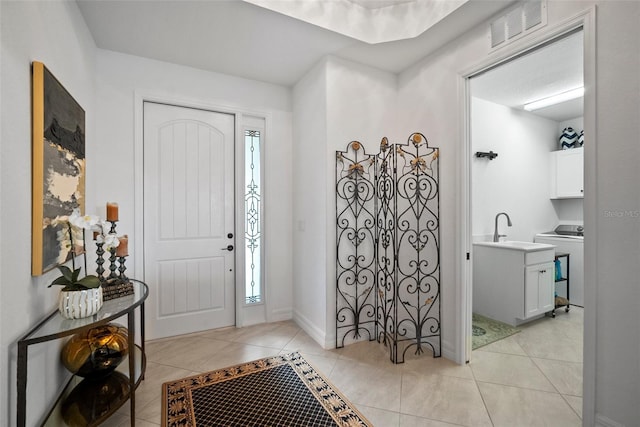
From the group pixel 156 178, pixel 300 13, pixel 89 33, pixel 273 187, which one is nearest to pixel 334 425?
pixel 273 187

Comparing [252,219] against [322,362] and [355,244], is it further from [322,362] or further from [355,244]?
[322,362]

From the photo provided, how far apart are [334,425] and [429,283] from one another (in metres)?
1.48

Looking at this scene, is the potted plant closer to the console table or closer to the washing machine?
the console table

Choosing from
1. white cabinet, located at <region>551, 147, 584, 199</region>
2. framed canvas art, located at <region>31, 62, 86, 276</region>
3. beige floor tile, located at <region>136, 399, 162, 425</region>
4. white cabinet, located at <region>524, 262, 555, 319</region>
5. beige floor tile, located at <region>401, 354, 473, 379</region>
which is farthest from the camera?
white cabinet, located at <region>551, 147, 584, 199</region>

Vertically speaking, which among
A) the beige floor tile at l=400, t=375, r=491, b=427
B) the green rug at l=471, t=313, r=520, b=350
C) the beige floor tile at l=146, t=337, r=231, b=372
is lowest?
the beige floor tile at l=146, t=337, r=231, b=372

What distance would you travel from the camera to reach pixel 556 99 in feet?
12.1

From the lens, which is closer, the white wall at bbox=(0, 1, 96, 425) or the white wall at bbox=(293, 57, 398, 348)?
the white wall at bbox=(0, 1, 96, 425)

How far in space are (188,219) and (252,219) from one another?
64cm

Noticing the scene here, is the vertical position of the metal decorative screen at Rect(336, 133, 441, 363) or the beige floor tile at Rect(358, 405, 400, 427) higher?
the metal decorative screen at Rect(336, 133, 441, 363)

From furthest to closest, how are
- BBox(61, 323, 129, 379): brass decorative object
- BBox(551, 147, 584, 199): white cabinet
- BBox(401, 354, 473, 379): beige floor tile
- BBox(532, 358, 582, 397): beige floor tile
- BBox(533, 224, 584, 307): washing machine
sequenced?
BBox(551, 147, 584, 199): white cabinet
BBox(533, 224, 584, 307): washing machine
BBox(401, 354, 473, 379): beige floor tile
BBox(532, 358, 582, 397): beige floor tile
BBox(61, 323, 129, 379): brass decorative object

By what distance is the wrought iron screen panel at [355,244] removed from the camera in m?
2.84

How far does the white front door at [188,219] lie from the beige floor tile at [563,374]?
2.84 m

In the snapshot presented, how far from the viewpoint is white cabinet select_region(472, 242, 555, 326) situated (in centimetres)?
319

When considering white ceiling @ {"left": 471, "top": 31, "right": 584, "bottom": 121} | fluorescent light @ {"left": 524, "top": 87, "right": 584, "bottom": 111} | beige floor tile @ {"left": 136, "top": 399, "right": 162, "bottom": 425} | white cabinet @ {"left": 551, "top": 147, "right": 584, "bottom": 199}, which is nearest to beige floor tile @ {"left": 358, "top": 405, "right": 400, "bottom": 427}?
beige floor tile @ {"left": 136, "top": 399, "right": 162, "bottom": 425}
